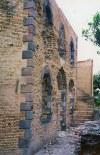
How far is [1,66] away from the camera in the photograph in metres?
10.4

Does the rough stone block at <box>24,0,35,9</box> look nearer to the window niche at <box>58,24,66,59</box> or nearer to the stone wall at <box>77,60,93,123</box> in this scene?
the window niche at <box>58,24,66,59</box>

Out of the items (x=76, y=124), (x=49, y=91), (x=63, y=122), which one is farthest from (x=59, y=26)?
(x=76, y=124)

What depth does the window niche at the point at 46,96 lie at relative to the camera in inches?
492

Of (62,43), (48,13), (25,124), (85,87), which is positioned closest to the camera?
(25,124)

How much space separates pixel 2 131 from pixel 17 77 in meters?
1.80

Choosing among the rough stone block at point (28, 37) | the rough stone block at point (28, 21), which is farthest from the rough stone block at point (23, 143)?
the rough stone block at point (28, 21)

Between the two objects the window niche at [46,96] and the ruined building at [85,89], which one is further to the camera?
the ruined building at [85,89]

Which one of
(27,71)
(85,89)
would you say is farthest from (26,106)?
(85,89)

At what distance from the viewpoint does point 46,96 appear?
13023mm

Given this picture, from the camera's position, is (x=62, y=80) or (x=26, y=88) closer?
(x=26, y=88)

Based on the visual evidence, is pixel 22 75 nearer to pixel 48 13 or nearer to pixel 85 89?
pixel 48 13

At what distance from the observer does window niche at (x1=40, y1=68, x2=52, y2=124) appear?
41.0 feet

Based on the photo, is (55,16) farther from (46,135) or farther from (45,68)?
(46,135)

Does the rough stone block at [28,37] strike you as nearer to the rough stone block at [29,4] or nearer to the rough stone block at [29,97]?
the rough stone block at [29,4]
